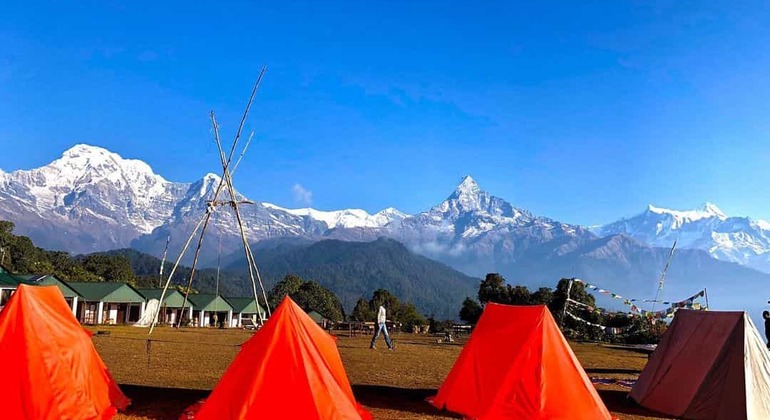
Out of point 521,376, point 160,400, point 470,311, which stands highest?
point 470,311

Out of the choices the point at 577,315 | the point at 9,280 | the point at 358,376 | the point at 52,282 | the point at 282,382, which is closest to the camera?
the point at 282,382

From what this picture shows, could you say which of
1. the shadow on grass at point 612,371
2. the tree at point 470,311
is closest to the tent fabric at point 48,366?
the shadow on grass at point 612,371

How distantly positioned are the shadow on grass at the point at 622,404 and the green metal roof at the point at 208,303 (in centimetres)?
7358

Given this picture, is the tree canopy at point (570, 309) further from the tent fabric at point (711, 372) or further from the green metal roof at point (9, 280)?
the green metal roof at point (9, 280)

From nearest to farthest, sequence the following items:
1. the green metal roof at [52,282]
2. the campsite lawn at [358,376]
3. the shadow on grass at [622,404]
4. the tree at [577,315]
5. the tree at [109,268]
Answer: the campsite lawn at [358,376] < the shadow on grass at [622,404] < the tree at [577,315] < the green metal roof at [52,282] < the tree at [109,268]

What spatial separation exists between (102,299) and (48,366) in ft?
195

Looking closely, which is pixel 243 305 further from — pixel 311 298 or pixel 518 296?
pixel 518 296

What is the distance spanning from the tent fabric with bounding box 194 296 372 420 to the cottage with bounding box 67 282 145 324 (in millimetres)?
60080

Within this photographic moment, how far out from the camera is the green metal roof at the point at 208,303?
8525cm

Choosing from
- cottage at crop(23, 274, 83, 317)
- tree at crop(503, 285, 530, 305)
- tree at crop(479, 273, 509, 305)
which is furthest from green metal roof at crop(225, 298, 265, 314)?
tree at crop(503, 285, 530, 305)

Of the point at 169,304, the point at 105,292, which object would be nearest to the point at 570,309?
the point at 169,304

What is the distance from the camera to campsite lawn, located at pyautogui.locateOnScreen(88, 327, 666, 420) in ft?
45.5

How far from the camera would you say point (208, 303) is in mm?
85812

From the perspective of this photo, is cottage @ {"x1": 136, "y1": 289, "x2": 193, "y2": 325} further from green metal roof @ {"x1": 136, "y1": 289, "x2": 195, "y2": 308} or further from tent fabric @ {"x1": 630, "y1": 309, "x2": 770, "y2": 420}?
tent fabric @ {"x1": 630, "y1": 309, "x2": 770, "y2": 420}
